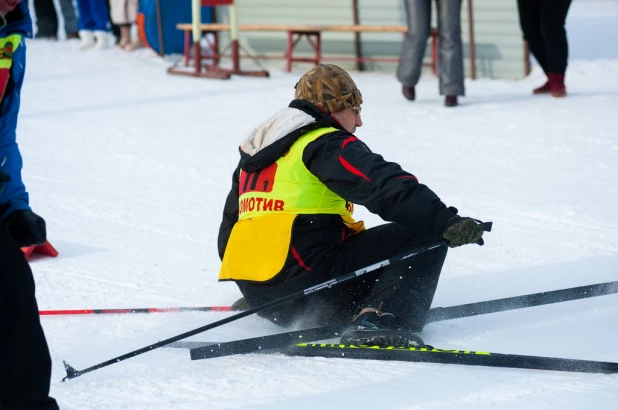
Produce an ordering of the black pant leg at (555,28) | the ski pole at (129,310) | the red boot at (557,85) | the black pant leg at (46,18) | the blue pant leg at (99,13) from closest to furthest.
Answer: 1. the ski pole at (129,310)
2. the black pant leg at (555,28)
3. the red boot at (557,85)
4. the blue pant leg at (99,13)
5. the black pant leg at (46,18)

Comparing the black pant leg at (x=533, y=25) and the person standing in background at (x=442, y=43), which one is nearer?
the person standing in background at (x=442, y=43)

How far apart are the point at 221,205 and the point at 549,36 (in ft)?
10.9

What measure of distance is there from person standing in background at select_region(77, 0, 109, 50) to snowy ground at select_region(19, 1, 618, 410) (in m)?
2.18

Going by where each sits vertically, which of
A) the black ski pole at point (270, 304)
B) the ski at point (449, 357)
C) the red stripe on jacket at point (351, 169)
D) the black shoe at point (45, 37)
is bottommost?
the black shoe at point (45, 37)

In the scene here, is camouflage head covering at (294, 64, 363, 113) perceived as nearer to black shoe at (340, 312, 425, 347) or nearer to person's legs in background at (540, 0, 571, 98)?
black shoe at (340, 312, 425, 347)

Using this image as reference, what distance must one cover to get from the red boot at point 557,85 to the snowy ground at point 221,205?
93 millimetres

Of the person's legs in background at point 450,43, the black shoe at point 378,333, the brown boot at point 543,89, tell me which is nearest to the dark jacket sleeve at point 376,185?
the black shoe at point 378,333

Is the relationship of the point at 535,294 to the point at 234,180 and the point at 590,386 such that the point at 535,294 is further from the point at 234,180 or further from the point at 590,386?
the point at 234,180

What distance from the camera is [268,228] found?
3.26m

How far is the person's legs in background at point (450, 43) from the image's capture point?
7.34 metres

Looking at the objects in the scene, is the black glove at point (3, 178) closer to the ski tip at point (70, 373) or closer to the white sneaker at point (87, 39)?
the ski tip at point (70, 373)

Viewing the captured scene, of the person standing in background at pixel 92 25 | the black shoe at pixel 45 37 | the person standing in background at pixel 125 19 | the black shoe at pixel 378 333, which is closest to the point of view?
the black shoe at pixel 378 333

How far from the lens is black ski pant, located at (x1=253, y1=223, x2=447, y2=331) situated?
328 cm

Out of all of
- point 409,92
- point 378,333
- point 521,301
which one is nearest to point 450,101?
point 409,92
